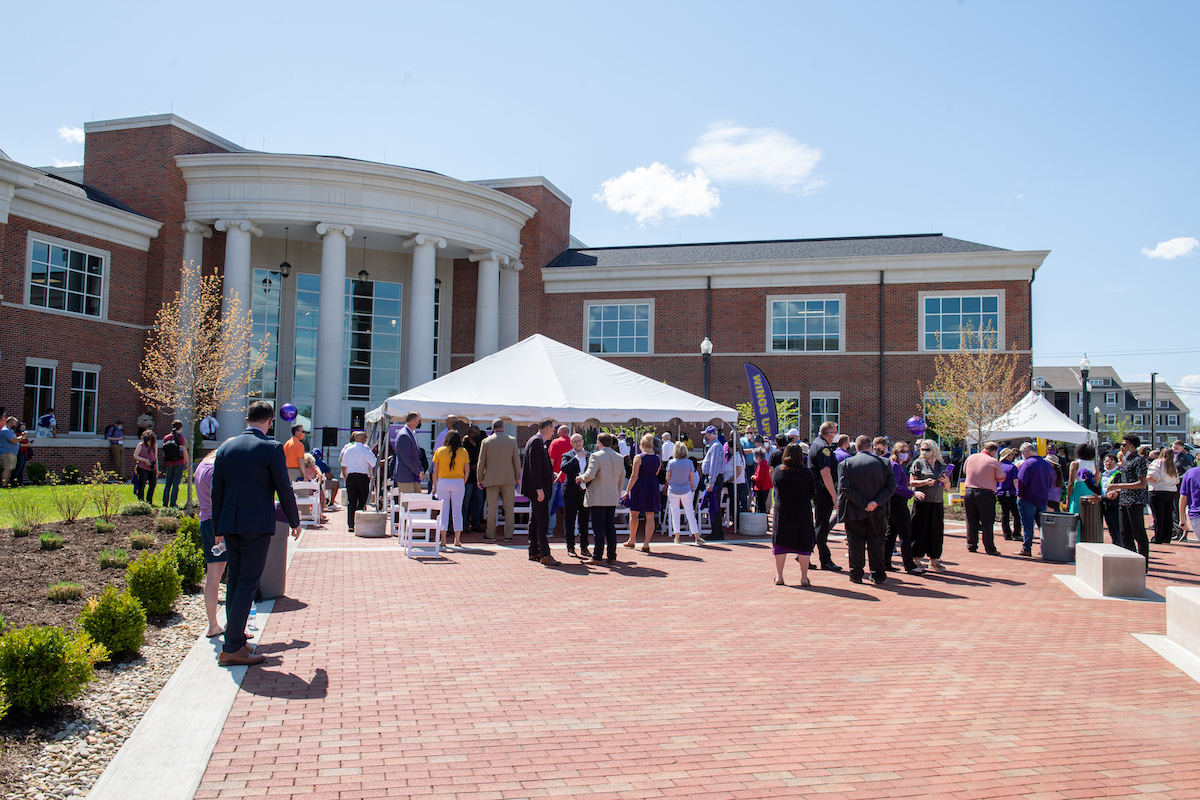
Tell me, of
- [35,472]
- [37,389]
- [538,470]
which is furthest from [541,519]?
[37,389]

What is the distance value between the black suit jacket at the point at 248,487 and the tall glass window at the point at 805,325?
89.4 feet

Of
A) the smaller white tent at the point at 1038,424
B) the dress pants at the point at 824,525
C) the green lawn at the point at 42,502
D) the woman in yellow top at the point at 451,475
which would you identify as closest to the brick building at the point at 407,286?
the smaller white tent at the point at 1038,424

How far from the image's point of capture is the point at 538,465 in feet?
35.5

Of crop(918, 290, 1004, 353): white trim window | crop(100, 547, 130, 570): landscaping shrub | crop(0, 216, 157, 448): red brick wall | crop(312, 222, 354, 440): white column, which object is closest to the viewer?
crop(100, 547, 130, 570): landscaping shrub

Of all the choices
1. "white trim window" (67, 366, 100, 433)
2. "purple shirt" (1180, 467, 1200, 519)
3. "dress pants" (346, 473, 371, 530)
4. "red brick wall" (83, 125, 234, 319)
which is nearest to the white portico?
"red brick wall" (83, 125, 234, 319)

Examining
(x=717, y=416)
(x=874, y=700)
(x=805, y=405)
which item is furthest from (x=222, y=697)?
(x=805, y=405)

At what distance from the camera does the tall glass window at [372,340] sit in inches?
1286

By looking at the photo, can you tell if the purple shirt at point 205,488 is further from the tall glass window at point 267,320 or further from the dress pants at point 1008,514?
the tall glass window at point 267,320

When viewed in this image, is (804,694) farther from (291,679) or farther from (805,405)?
(805,405)

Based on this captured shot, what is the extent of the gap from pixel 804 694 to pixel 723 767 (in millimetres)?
1465

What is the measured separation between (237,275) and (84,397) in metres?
Answer: 6.05

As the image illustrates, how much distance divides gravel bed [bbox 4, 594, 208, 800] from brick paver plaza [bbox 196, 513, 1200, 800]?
60 cm

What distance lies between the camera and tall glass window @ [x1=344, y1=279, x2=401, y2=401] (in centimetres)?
3266

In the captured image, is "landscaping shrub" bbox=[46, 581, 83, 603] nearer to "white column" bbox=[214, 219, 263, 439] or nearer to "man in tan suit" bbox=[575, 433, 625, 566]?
"man in tan suit" bbox=[575, 433, 625, 566]
